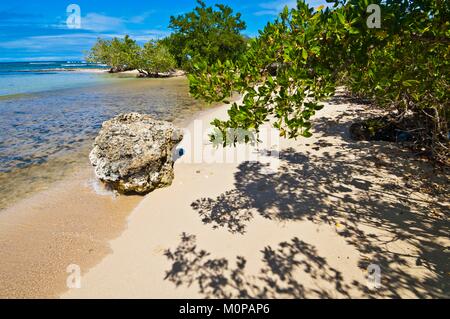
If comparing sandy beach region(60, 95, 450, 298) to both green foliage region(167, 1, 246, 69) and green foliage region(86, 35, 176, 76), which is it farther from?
green foliage region(86, 35, 176, 76)

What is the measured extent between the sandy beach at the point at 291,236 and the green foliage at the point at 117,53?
201 feet

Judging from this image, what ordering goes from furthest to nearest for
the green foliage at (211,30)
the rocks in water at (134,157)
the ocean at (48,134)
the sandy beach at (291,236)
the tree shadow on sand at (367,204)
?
the green foliage at (211,30) → the ocean at (48,134) → the rocks in water at (134,157) → the tree shadow on sand at (367,204) → the sandy beach at (291,236)

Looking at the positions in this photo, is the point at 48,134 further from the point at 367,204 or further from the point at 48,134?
the point at 367,204

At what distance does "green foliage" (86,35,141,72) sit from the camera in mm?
63906

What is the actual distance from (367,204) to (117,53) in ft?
259

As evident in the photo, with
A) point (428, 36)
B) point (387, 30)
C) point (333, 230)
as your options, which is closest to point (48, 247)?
point (333, 230)

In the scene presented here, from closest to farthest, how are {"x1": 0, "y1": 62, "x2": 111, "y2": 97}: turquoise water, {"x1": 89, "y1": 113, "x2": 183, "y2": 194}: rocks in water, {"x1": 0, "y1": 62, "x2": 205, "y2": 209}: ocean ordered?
{"x1": 89, "y1": 113, "x2": 183, "y2": 194}: rocks in water < {"x1": 0, "y1": 62, "x2": 205, "y2": 209}: ocean < {"x1": 0, "y1": 62, "x2": 111, "y2": 97}: turquoise water

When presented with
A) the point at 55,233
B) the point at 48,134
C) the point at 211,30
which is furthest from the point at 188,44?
the point at 55,233

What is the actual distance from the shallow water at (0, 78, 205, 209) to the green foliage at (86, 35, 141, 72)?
139ft

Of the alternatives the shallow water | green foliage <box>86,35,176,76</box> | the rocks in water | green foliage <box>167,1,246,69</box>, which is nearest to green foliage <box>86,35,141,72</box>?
green foliage <box>86,35,176,76</box>

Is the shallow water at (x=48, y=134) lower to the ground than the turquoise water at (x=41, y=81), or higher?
lower

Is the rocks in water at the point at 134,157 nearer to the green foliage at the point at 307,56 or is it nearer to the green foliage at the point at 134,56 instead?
the green foliage at the point at 307,56

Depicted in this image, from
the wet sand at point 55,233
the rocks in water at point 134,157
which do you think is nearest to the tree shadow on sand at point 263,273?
the wet sand at point 55,233

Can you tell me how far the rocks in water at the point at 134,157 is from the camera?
7.63m
